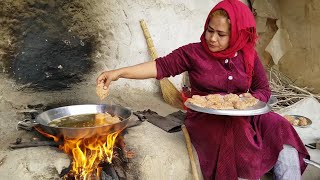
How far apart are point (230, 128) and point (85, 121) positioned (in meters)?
0.99

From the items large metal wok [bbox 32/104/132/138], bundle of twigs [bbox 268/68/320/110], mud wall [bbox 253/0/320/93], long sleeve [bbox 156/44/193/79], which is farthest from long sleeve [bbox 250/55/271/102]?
mud wall [bbox 253/0/320/93]

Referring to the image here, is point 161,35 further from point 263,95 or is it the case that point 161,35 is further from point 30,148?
point 30,148

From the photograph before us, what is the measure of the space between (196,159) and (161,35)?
1774 millimetres

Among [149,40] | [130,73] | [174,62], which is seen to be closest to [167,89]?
[149,40]

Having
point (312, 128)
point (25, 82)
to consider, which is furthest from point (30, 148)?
point (312, 128)

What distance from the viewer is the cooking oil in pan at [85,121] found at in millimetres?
2291

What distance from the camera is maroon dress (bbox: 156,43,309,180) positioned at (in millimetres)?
2252

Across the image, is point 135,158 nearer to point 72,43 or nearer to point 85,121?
point 85,121

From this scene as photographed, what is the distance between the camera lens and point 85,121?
7.89ft

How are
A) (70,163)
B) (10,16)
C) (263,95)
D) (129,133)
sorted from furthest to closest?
(10,16), (129,133), (263,95), (70,163)

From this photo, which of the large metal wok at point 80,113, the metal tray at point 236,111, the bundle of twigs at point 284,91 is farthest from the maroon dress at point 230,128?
the bundle of twigs at point 284,91

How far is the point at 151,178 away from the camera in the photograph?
2.32 meters

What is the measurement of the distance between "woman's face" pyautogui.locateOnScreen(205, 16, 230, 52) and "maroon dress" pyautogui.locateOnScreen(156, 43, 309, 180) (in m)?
0.13

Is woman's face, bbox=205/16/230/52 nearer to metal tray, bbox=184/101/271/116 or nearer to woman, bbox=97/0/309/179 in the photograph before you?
woman, bbox=97/0/309/179
